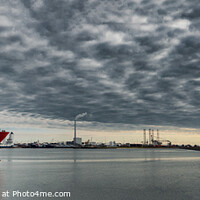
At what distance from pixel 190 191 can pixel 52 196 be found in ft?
60.3

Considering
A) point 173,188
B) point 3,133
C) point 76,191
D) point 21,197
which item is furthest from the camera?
point 3,133

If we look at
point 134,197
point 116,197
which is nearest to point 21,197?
point 116,197

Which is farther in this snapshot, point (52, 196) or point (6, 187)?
point (6, 187)

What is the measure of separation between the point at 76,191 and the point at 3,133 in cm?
7904

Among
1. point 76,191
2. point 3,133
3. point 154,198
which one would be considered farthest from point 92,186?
point 3,133

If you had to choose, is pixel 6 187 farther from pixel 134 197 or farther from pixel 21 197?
pixel 134 197

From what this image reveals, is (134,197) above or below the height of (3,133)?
below

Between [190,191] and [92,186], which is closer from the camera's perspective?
[190,191]

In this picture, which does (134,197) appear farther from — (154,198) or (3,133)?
(3,133)

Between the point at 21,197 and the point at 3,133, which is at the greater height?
the point at 3,133

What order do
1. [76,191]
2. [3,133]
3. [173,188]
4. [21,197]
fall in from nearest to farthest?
[21,197]
[76,191]
[173,188]
[3,133]

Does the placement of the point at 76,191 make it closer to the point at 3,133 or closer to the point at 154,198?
the point at 154,198

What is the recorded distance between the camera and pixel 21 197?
91.4ft

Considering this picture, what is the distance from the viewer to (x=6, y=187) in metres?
34.2
